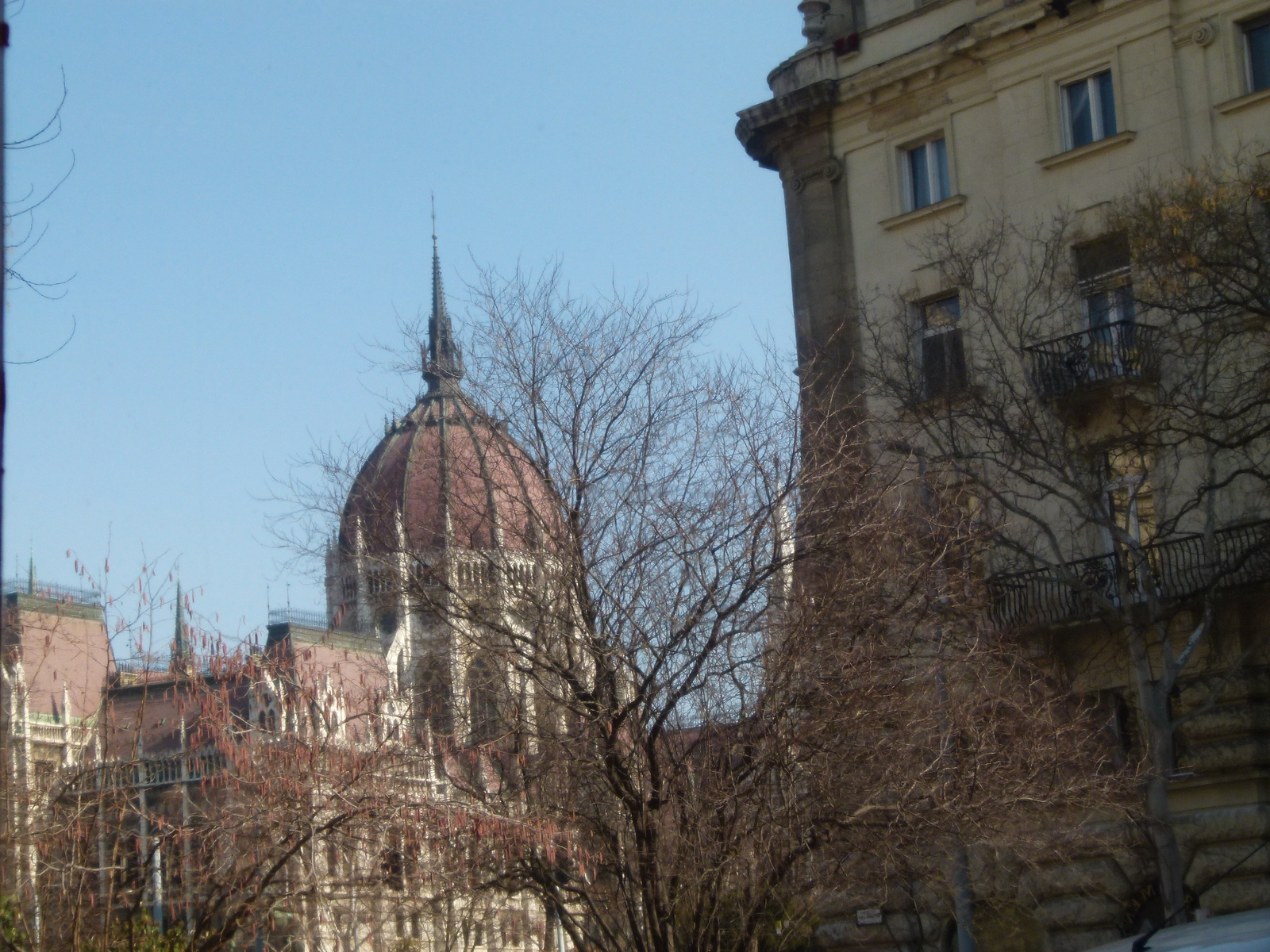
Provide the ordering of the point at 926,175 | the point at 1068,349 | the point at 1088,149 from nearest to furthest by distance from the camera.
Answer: the point at 1068,349, the point at 1088,149, the point at 926,175

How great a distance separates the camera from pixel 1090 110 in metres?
26.4

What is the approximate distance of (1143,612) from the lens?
72.1 feet

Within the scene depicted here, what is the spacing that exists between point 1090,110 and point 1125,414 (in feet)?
19.2

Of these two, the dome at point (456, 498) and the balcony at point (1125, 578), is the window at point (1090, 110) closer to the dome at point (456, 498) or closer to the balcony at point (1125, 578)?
the balcony at point (1125, 578)

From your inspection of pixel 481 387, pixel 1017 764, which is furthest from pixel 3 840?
pixel 1017 764

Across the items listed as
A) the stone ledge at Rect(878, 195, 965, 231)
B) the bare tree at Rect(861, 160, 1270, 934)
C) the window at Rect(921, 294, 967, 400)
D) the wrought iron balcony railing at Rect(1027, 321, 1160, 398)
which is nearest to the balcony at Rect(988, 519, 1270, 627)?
the bare tree at Rect(861, 160, 1270, 934)

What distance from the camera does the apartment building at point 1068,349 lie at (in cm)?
2189

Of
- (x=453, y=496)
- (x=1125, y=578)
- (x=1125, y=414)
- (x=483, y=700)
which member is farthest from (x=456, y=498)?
(x=1125, y=414)

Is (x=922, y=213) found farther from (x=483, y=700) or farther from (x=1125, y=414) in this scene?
(x=483, y=700)

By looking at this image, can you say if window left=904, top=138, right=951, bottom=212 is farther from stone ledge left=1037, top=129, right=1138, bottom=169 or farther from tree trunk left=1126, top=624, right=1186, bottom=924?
tree trunk left=1126, top=624, right=1186, bottom=924

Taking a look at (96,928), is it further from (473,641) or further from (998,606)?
(998,606)

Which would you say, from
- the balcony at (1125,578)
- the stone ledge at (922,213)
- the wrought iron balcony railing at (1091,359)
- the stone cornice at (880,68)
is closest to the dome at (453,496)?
the balcony at (1125,578)

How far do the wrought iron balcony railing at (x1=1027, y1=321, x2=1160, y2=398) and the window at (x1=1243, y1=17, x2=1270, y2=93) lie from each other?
13.5 ft

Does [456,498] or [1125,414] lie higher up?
[1125,414]
